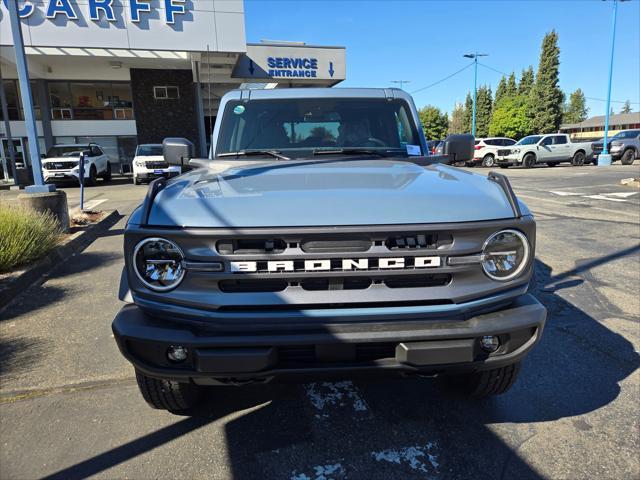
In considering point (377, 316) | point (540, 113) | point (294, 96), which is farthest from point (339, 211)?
point (540, 113)

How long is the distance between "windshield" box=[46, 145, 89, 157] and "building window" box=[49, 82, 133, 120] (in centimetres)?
687

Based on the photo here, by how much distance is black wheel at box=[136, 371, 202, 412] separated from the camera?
238 centimetres

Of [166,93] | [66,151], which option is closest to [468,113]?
[166,93]

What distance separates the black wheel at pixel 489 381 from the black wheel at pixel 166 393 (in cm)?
146

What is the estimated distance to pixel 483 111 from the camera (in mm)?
75875

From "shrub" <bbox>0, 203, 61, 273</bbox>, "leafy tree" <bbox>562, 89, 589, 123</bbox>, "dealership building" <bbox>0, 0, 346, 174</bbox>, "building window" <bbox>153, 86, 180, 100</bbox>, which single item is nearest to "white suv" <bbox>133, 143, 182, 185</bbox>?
"dealership building" <bbox>0, 0, 346, 174</bbox>

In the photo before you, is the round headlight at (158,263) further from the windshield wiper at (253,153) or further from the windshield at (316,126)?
the windshield at (316,126)

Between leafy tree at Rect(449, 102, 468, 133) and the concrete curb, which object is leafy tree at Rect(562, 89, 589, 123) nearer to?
leafy tree at Rect(449, 102, 468, 133)

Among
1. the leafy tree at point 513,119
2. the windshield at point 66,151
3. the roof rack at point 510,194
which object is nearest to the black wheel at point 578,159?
the windshield at point 66,151

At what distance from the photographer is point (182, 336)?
195 centimetres

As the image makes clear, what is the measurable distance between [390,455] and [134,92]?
83.9ft

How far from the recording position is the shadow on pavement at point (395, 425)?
2246 mm

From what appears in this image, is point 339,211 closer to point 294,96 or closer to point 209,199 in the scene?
point 209,199

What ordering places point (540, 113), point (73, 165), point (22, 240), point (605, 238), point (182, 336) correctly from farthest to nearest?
1. point (540, 113)
2. point (73, 165)
3. point (605, 238)
4. point (22, 240)
5. point (182, 336)
